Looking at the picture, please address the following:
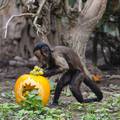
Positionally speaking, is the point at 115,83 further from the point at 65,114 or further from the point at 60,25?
the point at 65,114

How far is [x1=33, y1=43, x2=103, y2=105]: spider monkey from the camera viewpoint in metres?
9.02

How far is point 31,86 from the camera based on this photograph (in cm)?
898

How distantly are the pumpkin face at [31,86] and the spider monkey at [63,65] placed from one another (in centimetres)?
18

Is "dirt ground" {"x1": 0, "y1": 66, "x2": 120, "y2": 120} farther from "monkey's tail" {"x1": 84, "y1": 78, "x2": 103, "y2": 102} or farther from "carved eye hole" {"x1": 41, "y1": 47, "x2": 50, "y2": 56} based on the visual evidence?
"carved eye hole" {"x1": 41, "y1": 47, "x2": 50, "y2": 56}

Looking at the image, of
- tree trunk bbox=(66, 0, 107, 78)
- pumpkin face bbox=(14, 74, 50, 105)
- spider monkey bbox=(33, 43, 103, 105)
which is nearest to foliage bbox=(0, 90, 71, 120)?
pumpkin face bbox=(14, 74, 50, 105)

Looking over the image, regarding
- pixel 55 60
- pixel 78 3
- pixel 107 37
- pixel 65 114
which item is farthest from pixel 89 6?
pixel 107 37

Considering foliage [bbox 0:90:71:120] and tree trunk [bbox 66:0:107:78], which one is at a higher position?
tree trunk [bbox 66:0:107:78]

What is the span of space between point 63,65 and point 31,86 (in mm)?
609

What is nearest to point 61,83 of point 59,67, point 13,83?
point 59,67

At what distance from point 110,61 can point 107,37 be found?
1.01m

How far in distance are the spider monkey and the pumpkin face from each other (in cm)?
18

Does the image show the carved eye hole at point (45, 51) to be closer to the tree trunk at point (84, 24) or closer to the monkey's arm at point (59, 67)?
the monkey's arm at point (59, 67)

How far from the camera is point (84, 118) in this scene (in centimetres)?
812

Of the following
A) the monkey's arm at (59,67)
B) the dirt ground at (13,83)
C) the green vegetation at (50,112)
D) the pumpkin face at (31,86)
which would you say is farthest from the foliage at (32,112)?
the monkey's arm at (59,67)
